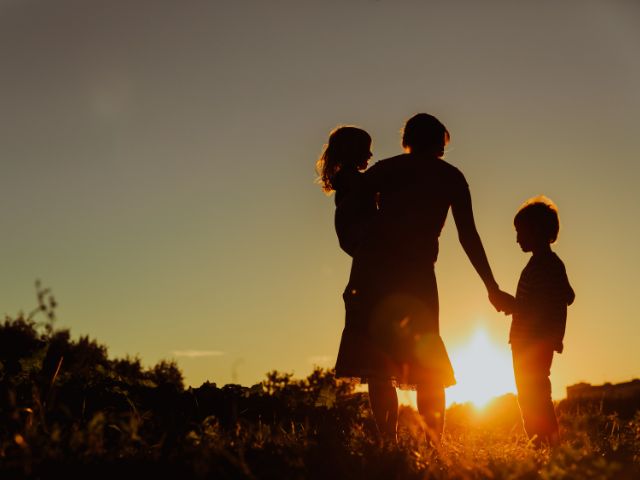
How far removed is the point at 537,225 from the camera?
274 inches

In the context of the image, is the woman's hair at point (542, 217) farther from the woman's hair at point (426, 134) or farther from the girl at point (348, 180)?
the girl at point (348, 180)

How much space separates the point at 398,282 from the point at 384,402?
3.23ft

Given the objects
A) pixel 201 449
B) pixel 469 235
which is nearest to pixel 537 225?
pixel 469 235

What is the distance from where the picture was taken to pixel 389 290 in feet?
19.2

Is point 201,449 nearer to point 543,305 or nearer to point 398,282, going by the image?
point 398,282

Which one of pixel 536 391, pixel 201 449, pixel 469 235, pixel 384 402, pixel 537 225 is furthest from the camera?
pixel 537 225

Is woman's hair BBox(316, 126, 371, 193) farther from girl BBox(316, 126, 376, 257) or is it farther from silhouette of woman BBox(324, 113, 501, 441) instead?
silhouette of woman BBox(324, 113, 501, 441)

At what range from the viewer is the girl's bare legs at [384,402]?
18.9 feet

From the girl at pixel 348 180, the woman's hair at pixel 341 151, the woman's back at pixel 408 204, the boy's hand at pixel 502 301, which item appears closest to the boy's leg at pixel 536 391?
the boy's hand at pixel 502 301

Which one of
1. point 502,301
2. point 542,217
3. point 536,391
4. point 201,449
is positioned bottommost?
point 201,449

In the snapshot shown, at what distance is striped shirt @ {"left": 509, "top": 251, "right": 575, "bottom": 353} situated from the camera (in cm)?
679

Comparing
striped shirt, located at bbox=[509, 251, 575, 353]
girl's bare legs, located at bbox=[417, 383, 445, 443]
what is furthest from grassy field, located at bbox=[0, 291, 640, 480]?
striped shirt, located at bbox=[509, 251, 575, 353]

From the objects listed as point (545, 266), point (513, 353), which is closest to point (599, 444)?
point (513, 353)

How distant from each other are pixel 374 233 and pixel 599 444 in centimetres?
279
